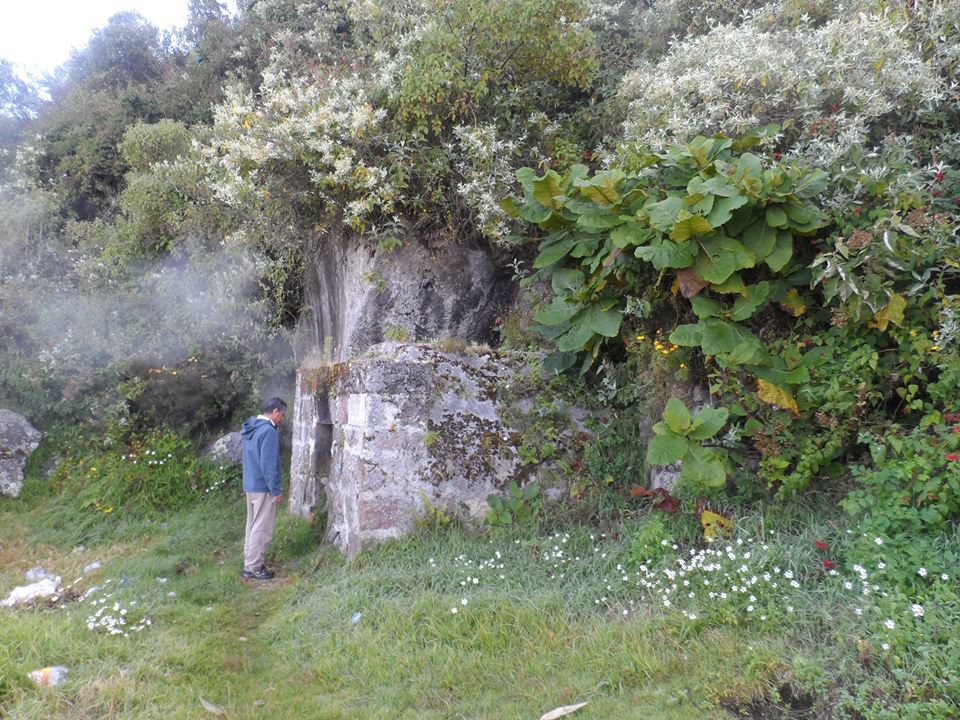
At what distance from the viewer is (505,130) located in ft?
25.6

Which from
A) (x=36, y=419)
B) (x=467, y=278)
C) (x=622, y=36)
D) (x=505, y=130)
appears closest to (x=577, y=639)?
(x=467, y=278)

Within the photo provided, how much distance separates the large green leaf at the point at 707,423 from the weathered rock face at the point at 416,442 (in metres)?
1.74

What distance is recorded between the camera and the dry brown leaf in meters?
3.37

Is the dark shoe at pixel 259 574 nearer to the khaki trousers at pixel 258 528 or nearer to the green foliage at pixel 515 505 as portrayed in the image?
the khaki trousers at pixel 258 528

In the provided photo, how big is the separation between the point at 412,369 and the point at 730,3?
236 inches

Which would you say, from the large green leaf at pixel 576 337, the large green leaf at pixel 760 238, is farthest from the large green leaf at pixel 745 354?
the large green leaf at pixel 576 337

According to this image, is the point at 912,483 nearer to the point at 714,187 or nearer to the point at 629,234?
the point at 714,187

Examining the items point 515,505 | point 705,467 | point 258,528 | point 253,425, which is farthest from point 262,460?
point 705,467

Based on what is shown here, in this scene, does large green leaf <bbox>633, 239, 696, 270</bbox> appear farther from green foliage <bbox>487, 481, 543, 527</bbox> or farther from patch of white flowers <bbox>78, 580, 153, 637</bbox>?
patch of white flowers <bbox>78, 580, 153, 637</bbox>

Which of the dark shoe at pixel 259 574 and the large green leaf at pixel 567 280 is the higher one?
the large green leaf at pixel 567 280

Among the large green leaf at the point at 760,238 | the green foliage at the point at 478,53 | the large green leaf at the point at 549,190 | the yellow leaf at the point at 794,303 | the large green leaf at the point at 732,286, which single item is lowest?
the yellow leaf at the point at 794,303

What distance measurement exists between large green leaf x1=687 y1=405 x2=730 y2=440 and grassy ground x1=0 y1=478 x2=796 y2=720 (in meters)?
1.10

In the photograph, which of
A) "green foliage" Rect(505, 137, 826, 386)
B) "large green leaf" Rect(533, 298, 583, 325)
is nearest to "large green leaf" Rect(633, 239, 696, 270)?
"green foliage" Rect(505, 137, 826, 386)

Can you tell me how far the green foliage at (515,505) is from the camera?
554 cm
